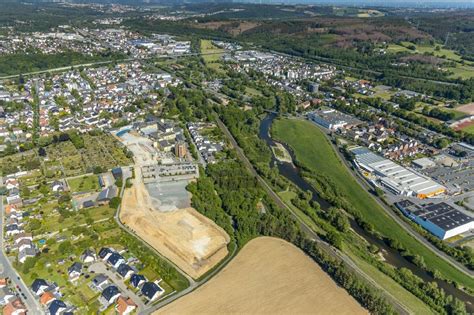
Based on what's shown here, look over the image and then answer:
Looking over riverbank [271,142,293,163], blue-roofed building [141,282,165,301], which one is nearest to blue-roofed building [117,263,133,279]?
blue-roofed building [141,282,165,301]

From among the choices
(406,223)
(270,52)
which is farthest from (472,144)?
(270,52)

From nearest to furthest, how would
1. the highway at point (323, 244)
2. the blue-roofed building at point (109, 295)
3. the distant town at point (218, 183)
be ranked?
1. the blue-roofed building at point (109, 295)
2. the highway at point (323, 244)
3. the distant town at point (218, 183)

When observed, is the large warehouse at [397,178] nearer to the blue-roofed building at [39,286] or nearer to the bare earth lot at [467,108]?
the bare earth lot at [467,108]

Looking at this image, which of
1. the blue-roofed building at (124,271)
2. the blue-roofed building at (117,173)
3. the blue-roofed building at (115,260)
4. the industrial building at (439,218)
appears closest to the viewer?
the blue-roofed building at (124,271)

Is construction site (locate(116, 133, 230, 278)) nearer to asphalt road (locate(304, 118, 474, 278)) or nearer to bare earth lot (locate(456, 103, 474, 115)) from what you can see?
asphalt road (locate(304, 118, 474, 278))

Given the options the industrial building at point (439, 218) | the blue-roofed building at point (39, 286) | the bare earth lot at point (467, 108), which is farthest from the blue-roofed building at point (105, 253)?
the bare earth lot at point (467, 108)

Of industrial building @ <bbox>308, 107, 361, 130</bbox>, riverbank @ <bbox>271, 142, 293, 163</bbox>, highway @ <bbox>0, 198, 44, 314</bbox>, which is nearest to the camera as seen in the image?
highway @ <bbox>0, 198, 44, 314</bbox>

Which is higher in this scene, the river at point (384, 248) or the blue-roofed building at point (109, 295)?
the blue-roofed building at point (109, 295)
